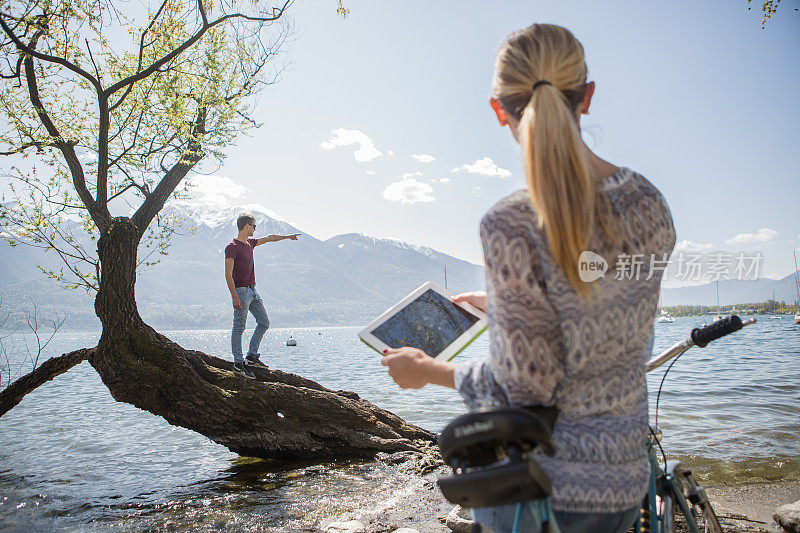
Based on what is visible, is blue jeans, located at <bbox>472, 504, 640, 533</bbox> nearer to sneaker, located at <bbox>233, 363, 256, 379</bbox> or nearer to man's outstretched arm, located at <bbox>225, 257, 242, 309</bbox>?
man's outstretched arm, located at <bbox>225, 257, 242, 309</bbox>

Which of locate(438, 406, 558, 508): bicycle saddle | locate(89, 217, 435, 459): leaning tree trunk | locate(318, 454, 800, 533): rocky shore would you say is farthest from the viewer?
locate(89, 217, 435, 459): leaning tree trunk

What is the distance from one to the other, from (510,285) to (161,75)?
38.0 feet

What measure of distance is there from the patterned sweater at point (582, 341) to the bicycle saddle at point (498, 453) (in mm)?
95

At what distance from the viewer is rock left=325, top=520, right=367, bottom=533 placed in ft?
21.3

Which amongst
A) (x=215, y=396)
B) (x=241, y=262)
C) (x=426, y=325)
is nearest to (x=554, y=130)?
(x=426, y=325)

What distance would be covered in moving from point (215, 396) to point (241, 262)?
2.38m

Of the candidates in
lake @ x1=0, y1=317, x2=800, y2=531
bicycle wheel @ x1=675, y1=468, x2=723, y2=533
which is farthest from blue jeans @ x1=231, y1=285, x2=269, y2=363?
bicycle wheel @ x1=675, y1=468, x2=723, y2=533

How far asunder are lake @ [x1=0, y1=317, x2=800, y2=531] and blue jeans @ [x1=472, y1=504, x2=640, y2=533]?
603cm

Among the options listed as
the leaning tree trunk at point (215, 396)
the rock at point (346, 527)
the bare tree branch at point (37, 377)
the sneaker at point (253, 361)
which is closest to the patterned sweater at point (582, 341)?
the rock at point (346, 527)

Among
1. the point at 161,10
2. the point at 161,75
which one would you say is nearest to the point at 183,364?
the point at 161,75

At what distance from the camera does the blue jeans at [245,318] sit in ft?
33.4

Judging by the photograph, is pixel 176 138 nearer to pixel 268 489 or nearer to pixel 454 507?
pixel 268 489

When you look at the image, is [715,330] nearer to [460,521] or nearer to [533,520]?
[533,520]

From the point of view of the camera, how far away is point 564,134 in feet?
4.77
